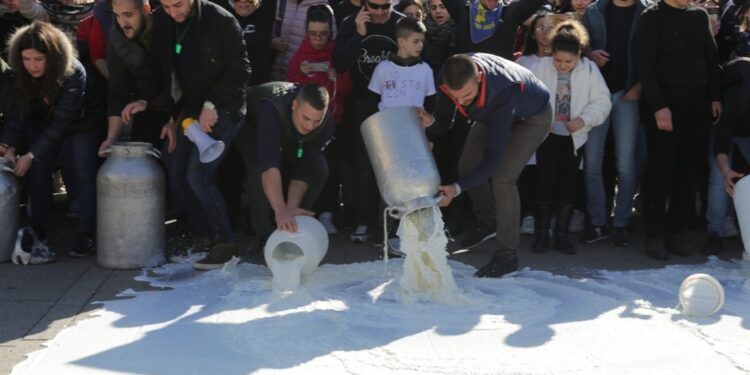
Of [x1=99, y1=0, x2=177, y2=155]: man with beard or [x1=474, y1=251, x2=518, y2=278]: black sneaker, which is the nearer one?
[x1=474, y1=251, x2=518, y2=278]: black sneaker

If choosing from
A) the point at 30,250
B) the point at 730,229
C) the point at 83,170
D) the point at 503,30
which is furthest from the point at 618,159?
the point at 30,250

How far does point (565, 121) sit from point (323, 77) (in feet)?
5.50

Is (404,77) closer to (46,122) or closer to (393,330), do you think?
(393,330)

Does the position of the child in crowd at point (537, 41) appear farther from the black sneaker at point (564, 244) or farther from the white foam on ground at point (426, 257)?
the white foam on ground at point (426, 257)

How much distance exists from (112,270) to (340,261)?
1.40 m

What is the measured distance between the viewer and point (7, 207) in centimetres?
594

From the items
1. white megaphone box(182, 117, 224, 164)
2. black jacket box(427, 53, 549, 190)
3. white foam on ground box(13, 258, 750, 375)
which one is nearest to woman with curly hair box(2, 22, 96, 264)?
white megaphone box(182, 117, 224, 164)

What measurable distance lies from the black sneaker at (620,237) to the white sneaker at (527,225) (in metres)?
0.57

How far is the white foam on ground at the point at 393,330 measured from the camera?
418cm

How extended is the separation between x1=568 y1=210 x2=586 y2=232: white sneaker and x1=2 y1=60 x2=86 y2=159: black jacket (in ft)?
11.5

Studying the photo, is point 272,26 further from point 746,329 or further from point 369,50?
point 746,329

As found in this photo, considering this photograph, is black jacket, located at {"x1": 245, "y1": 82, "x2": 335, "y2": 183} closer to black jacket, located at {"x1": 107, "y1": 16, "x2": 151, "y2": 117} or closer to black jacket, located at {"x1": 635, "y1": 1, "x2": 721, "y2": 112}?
black jacket, located at {"x1": 107, "y1": 16, "x2": 151, "y2": 117}

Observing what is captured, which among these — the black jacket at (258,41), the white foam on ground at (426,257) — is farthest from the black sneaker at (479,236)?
the black jacket at (258,41)

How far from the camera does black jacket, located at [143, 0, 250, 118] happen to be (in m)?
5.79
